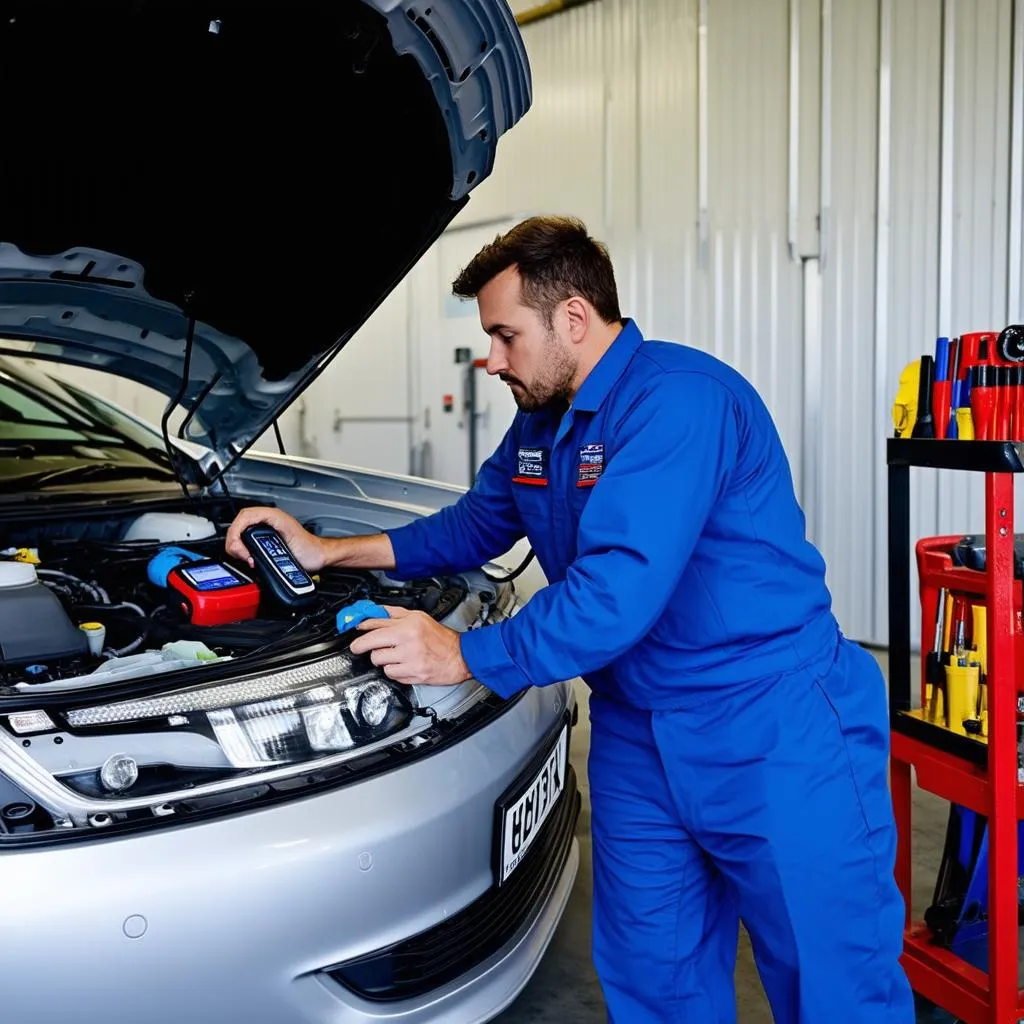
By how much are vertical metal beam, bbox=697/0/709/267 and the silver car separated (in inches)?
121

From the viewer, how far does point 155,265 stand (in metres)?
1.84

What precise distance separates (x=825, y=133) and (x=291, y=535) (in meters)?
3.44

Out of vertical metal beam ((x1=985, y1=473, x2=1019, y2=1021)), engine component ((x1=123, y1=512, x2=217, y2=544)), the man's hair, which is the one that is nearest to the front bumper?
the man's hair

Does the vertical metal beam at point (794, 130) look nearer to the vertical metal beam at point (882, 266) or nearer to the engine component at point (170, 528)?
the vertical metal beam at point (882, 266)

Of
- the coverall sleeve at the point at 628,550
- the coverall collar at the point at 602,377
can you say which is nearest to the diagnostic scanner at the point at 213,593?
the coverall sleeve at the point at 628,550

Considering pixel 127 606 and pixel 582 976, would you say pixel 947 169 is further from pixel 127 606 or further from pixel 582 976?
pixel 127 606

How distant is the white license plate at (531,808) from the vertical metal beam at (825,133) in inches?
130

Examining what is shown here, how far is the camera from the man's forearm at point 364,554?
70.4 inches

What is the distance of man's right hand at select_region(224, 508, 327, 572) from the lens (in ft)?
5.84

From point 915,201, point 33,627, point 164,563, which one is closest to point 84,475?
point 164,563

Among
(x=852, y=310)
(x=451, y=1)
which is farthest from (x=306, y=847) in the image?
(x=852, y=310)

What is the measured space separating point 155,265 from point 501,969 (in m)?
1.35

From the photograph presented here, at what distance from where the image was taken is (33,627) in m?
1.39

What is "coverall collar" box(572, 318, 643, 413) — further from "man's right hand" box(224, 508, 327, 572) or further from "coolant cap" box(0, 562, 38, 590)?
"coolant cap" box(0, 562, 38, 590)
